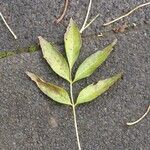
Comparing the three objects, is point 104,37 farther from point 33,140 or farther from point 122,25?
point 33,140

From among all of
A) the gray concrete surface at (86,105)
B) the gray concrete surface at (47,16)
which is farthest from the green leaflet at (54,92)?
the gray concrete surface at (47,16)

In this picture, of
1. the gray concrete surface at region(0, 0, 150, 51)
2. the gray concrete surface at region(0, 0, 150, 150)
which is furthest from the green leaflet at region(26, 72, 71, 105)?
the gray concrete surface at region(0, 0, 150, 51)

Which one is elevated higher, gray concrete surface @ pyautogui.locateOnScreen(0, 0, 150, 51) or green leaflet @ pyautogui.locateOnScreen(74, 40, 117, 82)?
gray concrete surface @ pyautogui.locateOnScreen(0, 0, 150, 51)

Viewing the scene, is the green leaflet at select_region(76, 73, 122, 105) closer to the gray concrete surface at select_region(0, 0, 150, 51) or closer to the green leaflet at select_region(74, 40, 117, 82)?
the green leaflet at select_region(74, 40, 117, 82)

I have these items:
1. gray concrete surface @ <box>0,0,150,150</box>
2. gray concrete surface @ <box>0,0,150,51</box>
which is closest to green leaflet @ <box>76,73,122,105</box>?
gray concrete surface @ <box>0,0,150,150</box>

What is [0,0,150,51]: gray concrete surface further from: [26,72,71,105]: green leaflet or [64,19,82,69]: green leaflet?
[26,72,71,105]: green leaflet

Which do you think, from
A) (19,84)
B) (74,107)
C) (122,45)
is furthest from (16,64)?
(122,45)
